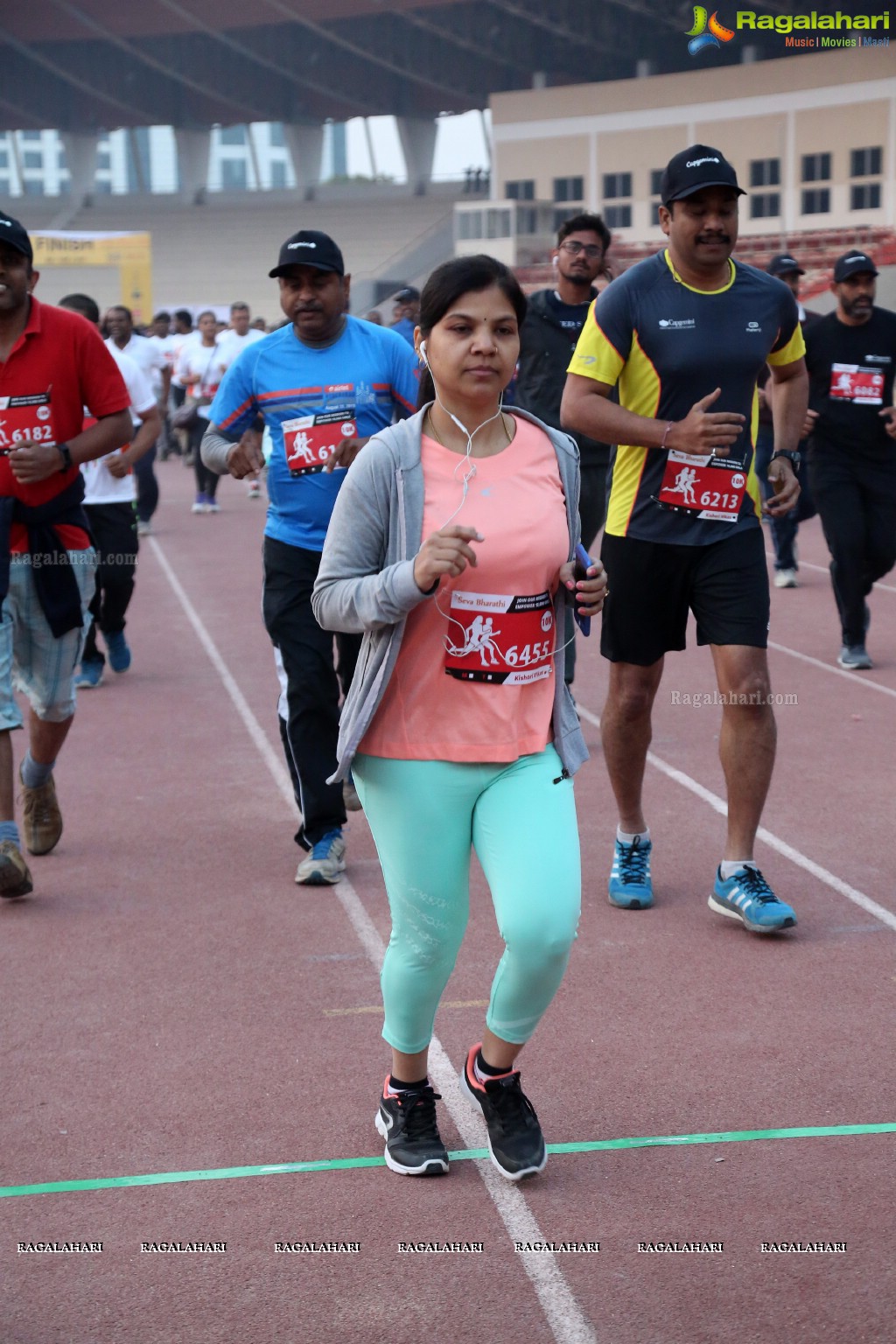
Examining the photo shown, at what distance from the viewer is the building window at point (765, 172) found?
165ft

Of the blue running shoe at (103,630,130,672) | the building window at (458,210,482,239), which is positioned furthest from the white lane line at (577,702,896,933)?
the building window at (458,210,482,239)

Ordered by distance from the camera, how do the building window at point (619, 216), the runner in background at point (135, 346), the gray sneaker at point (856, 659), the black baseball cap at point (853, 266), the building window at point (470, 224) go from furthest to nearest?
the building window at point (470, 224) → the building window at point (619, 216) → the runner in background at point (135, 346) → the gray sneaker at point (856, 659) → the black baseball cap at point (853, 266)

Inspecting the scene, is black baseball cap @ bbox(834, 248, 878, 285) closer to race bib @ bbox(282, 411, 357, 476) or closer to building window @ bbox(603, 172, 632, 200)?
race bib @ bbox(282, 411, 357, 476)

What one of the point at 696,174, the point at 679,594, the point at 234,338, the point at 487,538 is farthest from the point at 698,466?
the point at 234,338

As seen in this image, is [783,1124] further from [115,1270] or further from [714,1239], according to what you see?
[115,1270]

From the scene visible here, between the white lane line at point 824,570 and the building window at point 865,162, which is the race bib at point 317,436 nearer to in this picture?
the white lane line at point 824,570

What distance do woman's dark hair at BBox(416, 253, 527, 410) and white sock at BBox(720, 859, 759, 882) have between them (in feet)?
7.76

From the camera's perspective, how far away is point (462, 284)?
3354mm

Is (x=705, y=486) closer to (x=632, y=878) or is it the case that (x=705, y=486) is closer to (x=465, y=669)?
(x=632, y=878)

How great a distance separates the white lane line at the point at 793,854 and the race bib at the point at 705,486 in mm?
1382

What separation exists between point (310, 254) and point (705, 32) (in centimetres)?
5018

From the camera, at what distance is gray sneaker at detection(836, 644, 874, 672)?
964 centimetres

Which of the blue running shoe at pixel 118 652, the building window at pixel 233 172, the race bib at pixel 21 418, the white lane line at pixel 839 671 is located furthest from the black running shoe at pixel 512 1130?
the building window at pixel 233 172

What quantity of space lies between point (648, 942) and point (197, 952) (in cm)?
142
